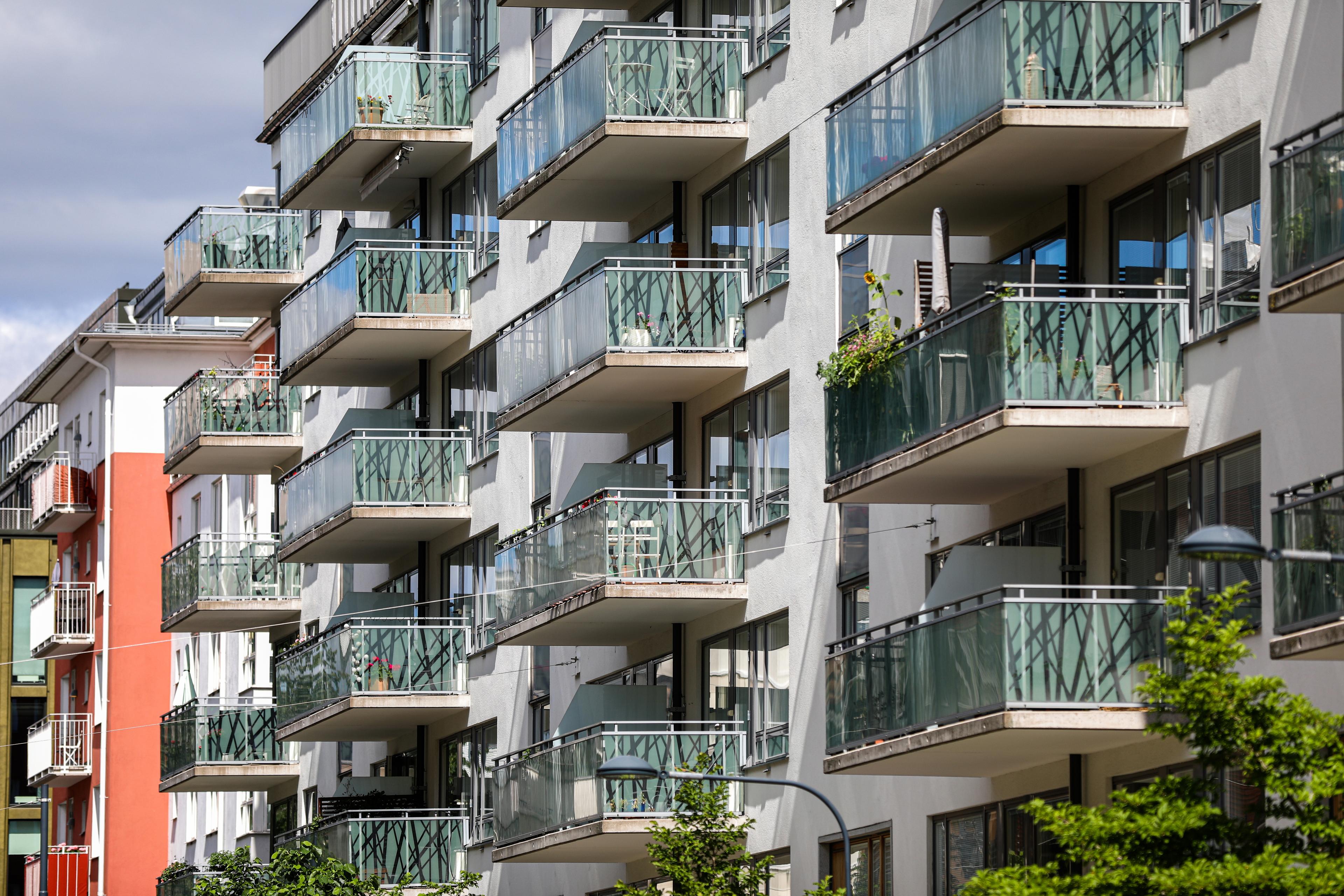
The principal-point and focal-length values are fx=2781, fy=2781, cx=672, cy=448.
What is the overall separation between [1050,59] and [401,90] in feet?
66.1

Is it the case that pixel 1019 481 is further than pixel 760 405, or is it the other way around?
pixel 760 405

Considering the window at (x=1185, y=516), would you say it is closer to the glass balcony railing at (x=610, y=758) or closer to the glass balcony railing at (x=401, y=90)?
the glass balcony railing at (x=610, y=758)

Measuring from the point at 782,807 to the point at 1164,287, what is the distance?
9.85 meters

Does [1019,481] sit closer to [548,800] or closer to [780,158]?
[780,158]

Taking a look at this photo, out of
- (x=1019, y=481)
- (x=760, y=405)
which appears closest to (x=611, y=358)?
(x=760, y=405)

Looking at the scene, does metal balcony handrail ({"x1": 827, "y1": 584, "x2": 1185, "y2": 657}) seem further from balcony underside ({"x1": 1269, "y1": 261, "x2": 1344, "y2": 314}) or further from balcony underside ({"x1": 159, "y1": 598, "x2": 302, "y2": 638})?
balcony underside ({"x1": 159, "y1": 598, "x2": 302, "y2": 638})

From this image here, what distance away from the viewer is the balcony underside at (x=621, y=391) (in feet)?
110

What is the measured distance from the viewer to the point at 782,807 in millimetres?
31547

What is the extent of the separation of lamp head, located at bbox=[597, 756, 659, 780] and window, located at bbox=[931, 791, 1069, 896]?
308cm

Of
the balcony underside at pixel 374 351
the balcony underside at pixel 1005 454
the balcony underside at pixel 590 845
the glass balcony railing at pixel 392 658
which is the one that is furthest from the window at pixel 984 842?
the balcony underside at pixel 374 351

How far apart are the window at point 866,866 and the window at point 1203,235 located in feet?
24.2

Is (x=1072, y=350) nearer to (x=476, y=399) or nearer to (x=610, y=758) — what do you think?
(x=610, y=758)

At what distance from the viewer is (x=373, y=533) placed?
4369 cm

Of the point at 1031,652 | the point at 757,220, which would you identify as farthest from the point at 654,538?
the point at 1031,652
